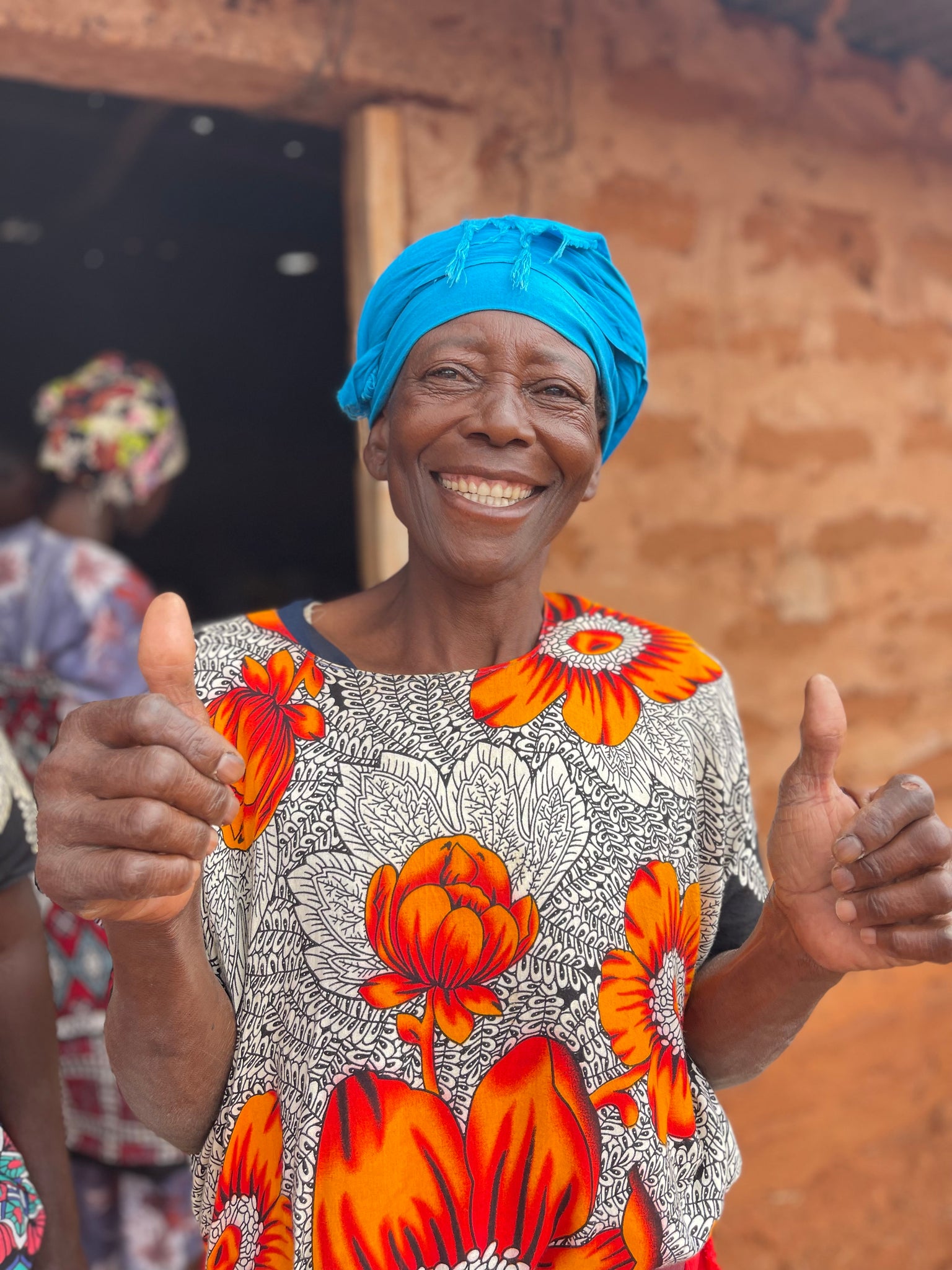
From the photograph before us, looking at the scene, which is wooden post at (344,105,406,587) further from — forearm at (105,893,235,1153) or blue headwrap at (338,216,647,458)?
forearm at (105,893,235,1153)

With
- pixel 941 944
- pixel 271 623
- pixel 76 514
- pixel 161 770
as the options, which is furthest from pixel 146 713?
pixel 76 514

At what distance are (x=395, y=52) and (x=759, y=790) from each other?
2.00 m

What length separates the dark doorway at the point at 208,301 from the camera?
13.0 ft

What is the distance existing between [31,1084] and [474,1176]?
2.16ft

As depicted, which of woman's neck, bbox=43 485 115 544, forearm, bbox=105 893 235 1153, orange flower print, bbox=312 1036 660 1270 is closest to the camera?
forearm, bbox=105 893 235 1153

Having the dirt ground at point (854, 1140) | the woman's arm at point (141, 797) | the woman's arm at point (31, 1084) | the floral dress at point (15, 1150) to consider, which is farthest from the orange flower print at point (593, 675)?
the dirt ground at point (854, 1140)

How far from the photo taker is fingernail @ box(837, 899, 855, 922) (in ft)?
3.76

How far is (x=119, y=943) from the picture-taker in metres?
1.07

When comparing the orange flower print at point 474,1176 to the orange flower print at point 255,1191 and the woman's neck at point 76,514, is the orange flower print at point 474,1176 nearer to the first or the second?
the orange flower print at point 255,1191

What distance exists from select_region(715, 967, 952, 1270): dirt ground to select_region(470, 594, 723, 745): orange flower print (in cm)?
192

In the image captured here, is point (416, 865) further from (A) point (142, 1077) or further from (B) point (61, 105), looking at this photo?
(B) point (61, 105)

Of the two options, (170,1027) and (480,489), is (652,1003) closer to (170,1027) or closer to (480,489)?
(170,1027)

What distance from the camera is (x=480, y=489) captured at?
137 centimetres

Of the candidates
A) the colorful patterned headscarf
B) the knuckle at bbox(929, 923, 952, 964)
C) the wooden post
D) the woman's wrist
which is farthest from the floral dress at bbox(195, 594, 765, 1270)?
the colorful patterned headscarf
